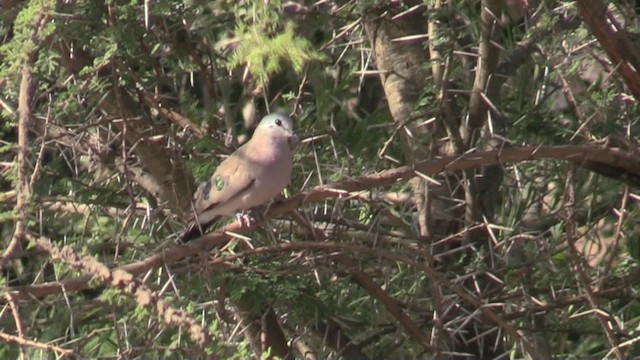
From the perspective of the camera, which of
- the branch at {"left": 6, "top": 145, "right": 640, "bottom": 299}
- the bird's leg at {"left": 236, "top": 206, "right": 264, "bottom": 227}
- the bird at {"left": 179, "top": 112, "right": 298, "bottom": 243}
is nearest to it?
the branch at {"left": 6, "top": 145, "right": 640, "bottom": 299}

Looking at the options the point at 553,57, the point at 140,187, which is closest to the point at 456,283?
the point at 553,57

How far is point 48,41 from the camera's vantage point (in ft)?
12.2

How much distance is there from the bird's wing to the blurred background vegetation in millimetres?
93

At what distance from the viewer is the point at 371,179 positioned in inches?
150

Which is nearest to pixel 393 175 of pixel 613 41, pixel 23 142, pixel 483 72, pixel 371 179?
pixel 371 179

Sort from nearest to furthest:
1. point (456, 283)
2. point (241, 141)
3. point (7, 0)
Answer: point (7, 0) → point (456, 283) → point (241, 141)

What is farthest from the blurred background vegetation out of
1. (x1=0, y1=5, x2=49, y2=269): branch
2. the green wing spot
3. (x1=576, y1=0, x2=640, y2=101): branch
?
(x1=0, y1=5, x2=49, y2=269): branch

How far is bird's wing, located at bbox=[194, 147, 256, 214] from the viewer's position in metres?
4.39

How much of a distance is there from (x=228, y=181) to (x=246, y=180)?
0.07 metres

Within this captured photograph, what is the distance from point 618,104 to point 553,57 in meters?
0.36

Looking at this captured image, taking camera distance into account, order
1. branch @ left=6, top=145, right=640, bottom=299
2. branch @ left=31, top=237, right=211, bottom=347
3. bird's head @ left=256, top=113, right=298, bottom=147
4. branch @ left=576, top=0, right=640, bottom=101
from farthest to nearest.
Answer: bird's head @ left=256, top=113, right=298, bottom=147
branch @ left=576, top=0, right=640, bottom=101
branch @ left=6, top=145, right=640, bottom=299
branch @ left=31, top=237, right=211, bottom=347

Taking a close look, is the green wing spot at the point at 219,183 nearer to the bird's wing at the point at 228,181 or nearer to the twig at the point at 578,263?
the bird's wing at the point at 228,181

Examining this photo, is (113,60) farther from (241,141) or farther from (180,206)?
(241,141)

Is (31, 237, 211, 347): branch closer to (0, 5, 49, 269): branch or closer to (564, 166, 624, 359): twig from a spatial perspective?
(0, 5, 49, 269): branch
